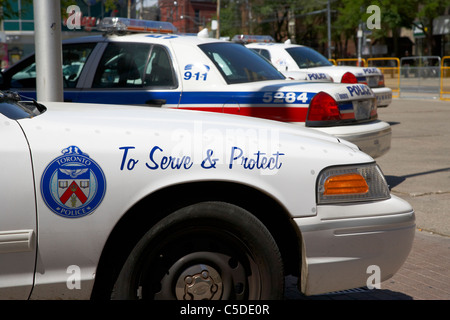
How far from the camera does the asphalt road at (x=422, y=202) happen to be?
13.8 ft

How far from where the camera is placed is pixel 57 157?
278 centimetres

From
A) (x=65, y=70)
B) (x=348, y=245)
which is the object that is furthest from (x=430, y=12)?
(x=348, y=245)

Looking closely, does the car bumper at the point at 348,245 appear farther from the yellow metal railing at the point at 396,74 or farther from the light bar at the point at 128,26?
the yellow metal railing at the point at 396,74

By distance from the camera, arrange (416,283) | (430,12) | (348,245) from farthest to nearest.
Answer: (430,12) < (416,283) < (348,245)

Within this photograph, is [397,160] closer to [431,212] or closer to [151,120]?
[431,212]

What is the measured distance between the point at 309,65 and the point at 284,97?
760cm

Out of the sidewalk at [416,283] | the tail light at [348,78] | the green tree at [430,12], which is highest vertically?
the green tree at [430,12]

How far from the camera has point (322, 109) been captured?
6.60 metres

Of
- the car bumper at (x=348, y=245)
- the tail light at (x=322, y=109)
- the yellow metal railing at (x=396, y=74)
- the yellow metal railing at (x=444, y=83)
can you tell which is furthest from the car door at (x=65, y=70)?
the yellow metal railing at (x=444, y=83)

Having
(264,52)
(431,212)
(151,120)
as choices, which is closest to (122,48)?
(431,212)

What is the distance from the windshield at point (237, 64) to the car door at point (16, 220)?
4.15m

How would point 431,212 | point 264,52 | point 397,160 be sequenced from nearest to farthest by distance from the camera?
point 431,212
point 397,160
point 264,52

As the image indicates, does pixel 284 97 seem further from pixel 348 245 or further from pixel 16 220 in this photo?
pixel 16 220
